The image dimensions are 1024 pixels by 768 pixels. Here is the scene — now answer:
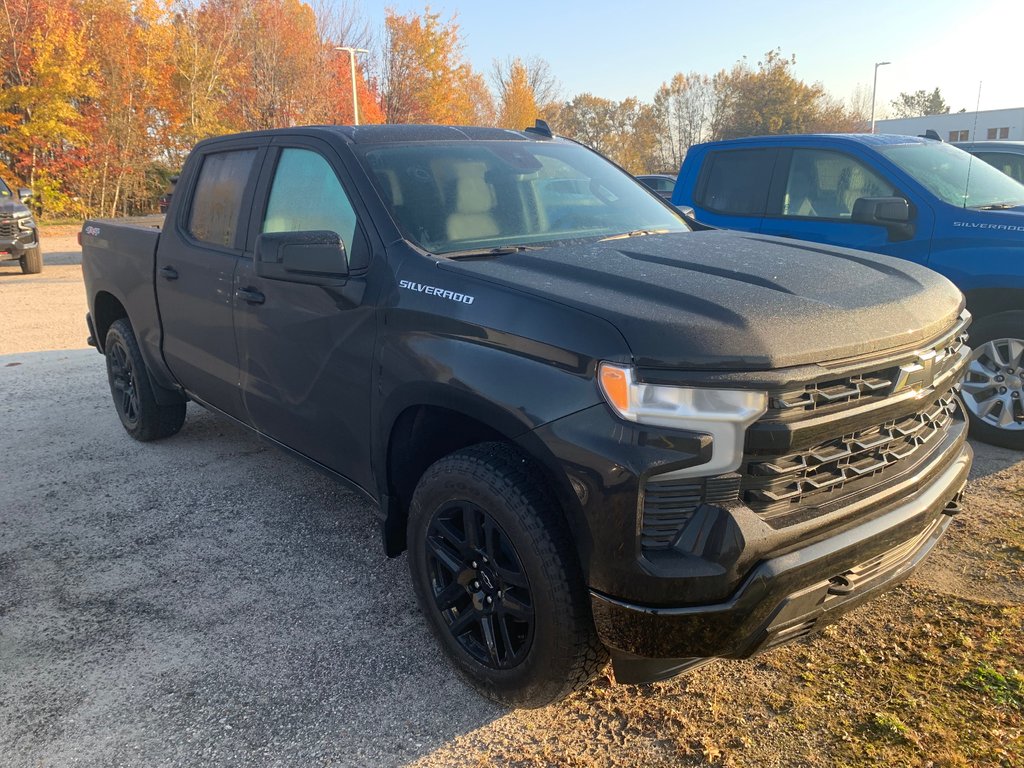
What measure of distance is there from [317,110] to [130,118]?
281 inches

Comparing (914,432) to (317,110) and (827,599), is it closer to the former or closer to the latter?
(827,599)

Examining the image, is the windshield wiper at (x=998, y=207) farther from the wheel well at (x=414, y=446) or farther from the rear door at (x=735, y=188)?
the wheel well at (x=414, y=446)

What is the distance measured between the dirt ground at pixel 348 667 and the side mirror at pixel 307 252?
55.0 inches

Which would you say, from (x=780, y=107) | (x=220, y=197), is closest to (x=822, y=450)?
(x=220, y=197)

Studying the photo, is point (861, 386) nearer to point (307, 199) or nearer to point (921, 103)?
point (307, 199)

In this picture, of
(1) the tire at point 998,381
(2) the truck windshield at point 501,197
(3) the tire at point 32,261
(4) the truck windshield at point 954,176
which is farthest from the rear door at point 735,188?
(3) the tire at point 32,261

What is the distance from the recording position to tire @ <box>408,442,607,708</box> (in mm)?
2189

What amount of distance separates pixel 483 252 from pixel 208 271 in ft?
5.65

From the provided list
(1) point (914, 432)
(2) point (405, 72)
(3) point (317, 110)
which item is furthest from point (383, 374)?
(2) point (405, 72)

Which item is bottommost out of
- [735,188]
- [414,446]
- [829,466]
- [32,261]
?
[32,261]

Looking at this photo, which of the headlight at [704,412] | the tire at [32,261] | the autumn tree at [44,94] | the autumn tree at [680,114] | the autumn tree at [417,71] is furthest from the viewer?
the autumn tree at [680,114]

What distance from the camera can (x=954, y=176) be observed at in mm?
5285

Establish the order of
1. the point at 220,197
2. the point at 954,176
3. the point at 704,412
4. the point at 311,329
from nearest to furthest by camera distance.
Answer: the point at 704,412 < the point at 311,329 < the point at 220,197 < the point at 954,176

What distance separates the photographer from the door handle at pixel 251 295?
135 inches
